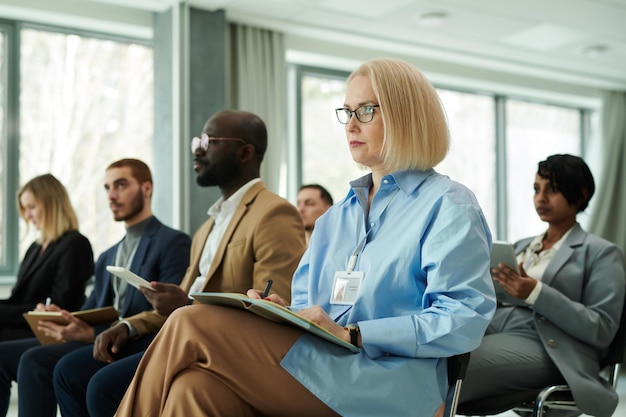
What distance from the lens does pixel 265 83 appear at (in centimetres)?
679

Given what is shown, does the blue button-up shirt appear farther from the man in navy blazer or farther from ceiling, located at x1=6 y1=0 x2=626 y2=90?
ceiling, located at x1=6 y1=0 x2=626 y2=90

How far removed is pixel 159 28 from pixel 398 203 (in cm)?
470

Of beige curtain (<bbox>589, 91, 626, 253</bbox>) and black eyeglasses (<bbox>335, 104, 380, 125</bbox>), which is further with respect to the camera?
beige curtain (<bbox>589, 91, 626, 253</bbox>)

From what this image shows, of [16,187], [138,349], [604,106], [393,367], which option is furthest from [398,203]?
[604,106]

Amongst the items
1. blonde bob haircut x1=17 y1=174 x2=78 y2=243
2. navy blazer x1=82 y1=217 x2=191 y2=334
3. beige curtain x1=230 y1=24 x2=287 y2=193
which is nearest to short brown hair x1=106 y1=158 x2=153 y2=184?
navy blazer x1=82 y1=217 x2=191 y2=334

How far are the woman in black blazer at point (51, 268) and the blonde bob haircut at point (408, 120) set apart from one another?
2.44 m

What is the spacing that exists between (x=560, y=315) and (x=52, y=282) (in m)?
2.62

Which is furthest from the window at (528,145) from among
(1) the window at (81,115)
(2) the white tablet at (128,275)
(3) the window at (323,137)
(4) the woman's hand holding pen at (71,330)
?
(2) the white tablet at (128,275)

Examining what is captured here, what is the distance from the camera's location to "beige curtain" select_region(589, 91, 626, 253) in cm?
877

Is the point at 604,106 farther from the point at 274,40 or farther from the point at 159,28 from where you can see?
the point at 159,28

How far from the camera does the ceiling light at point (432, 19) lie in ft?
21.5

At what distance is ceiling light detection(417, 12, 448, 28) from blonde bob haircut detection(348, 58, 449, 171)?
4.75 m

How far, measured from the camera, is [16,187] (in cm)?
593

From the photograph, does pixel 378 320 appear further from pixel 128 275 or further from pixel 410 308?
pixel 128 275
